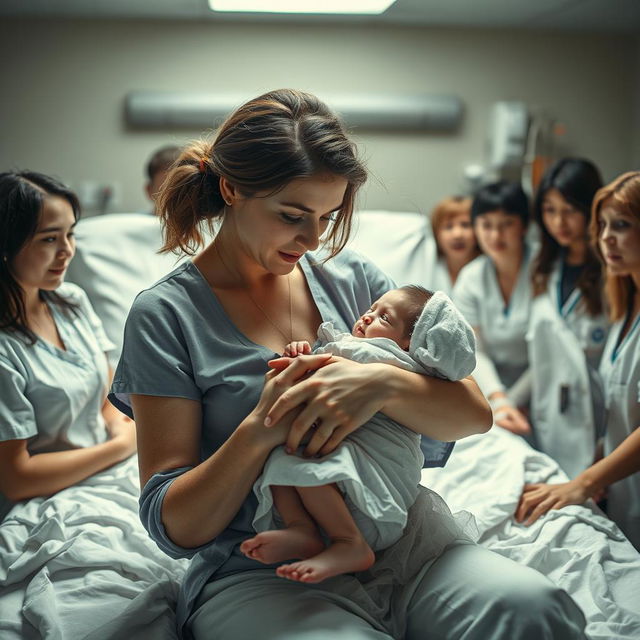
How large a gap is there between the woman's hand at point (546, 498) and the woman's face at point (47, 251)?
4.01ft

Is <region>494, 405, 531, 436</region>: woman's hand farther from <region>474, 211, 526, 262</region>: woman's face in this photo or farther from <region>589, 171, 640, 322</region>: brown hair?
<region>474, 211, 526, 262</region>: woman's face

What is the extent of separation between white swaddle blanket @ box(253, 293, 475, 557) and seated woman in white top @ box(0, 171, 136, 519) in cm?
76

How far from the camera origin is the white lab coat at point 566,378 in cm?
239

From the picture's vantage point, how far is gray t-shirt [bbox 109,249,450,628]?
1181 millimetres

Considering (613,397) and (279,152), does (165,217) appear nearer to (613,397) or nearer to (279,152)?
(279,152)

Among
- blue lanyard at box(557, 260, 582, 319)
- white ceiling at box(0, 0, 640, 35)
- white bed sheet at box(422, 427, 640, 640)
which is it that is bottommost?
white bed sheet at box(422, 427, 640, 640)

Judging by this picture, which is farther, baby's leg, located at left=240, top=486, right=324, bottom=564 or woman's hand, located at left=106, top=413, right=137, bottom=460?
woman's hand, located at left=106, top=413, right=137, bottom=460

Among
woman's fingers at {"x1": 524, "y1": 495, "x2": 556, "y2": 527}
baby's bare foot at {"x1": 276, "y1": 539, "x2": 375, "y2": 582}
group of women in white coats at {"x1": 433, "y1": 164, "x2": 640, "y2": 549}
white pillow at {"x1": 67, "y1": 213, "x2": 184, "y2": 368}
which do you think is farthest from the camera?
white pillow at {"x1": 67, "y1": 213, "x2": 184, "y2": 368}

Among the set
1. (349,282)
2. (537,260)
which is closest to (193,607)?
(349,282)

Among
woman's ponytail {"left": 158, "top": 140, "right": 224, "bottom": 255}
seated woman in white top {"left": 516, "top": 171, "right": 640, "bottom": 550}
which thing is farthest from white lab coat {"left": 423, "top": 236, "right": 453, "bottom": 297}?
woman's ponytail {"left": 158, "top": 140, "right": 224, "bottom": 255}

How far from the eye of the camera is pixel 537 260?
2.67 metres

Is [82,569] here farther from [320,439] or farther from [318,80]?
[318,80]

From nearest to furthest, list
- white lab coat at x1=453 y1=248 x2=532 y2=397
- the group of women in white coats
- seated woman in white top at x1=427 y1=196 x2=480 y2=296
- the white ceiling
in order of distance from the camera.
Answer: the group of women in white coats
white lab coat at x1=453 y1=248 x2=532 y2=397
the white ceiling
seated woman in white top at x1=427 y1=196 x2=480 y2=296

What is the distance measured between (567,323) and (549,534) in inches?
43.3
